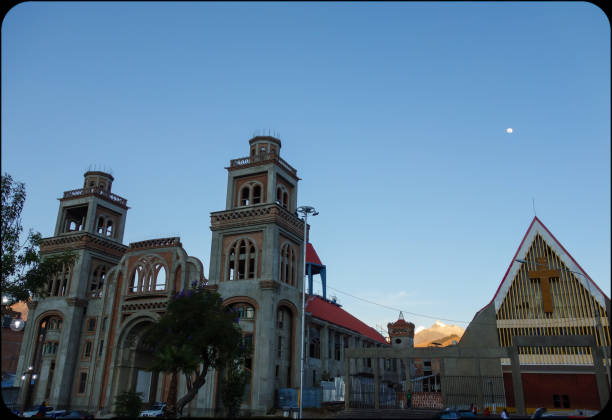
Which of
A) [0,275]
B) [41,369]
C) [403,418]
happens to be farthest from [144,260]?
[403,418]

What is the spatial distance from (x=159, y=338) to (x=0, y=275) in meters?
Result: 11.4

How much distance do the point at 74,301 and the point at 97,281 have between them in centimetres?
464

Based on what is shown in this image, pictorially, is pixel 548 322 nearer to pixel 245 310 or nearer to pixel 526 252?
pixel 526 252

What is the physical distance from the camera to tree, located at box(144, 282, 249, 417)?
114ft

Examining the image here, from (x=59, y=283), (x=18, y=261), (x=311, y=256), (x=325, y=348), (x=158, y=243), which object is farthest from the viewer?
(x=311, y=256)

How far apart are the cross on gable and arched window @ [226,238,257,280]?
27651 mm

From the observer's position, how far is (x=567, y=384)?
44.4m

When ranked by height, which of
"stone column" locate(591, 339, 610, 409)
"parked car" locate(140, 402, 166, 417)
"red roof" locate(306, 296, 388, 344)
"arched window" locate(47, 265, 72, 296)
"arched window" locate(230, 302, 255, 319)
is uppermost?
"arched window" locate(47, 265, 72, 296)

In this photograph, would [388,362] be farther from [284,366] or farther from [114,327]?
[114,327]

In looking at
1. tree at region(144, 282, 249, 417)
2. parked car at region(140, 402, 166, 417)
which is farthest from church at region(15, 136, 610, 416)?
tree at region(144, 282, 249, 417)

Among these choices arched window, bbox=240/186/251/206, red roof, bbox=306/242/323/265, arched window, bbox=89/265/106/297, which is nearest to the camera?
arched window, bbox=240/186/251/206

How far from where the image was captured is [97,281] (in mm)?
62125

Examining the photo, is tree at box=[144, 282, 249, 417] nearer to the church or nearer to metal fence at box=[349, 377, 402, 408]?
the church

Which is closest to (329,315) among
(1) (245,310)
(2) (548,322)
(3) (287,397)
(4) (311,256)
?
(4) (311,256)
